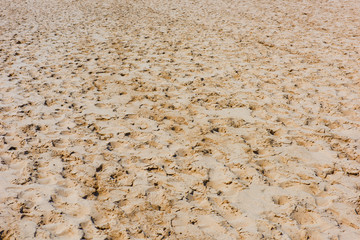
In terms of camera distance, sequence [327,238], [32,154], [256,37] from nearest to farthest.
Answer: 1. [327,238]
2. [32,154]
3. [256,37]

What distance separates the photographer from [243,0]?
12508mm

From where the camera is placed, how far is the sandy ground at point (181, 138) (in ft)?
7.63

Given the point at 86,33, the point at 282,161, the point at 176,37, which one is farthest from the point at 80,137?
the point at 86,33

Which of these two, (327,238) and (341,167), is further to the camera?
(341,167)

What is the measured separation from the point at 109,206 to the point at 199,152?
1168mm

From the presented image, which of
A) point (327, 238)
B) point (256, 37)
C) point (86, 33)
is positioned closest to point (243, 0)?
point (256, 37)

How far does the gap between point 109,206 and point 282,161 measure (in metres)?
1.85

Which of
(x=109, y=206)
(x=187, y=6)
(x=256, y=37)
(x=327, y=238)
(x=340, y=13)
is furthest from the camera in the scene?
(x=187, y=6)

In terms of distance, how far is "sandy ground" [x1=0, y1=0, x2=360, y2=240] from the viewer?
91.5 inches

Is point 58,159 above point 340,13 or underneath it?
underneath

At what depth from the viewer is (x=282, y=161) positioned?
9.83 feet

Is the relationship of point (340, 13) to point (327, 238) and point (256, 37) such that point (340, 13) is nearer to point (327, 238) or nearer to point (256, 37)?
point (256, 37)

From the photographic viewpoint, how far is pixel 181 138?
3.38 metres

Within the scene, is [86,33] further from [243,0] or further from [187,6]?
[243,0]
